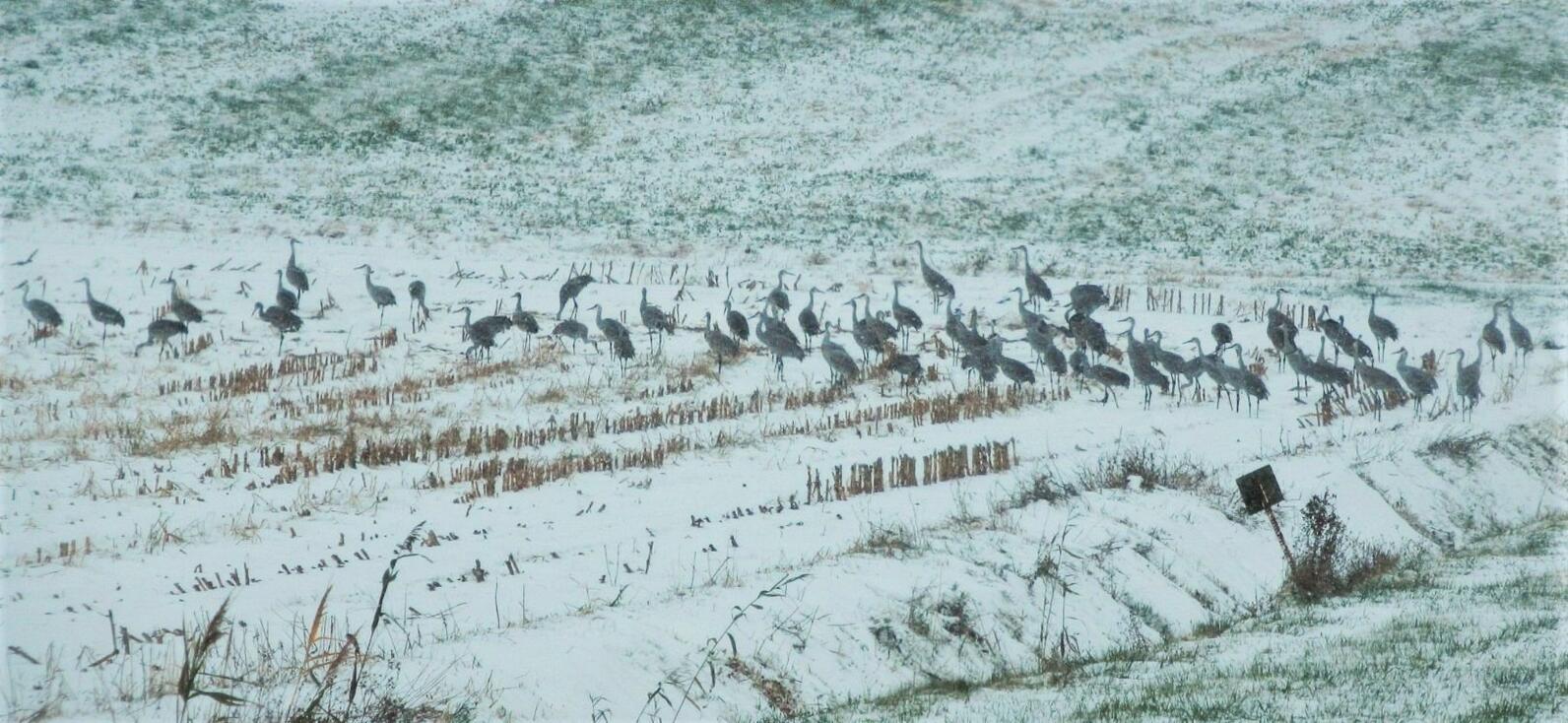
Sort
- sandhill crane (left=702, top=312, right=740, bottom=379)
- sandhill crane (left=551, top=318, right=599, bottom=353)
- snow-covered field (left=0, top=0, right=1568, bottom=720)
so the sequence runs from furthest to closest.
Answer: sandhill crane (left=551, top=318, right=599, bottom=353) < sandhill crane (left=702, top=312, right=740, bottom=379) < snow-covered field (left=0, top=0, right=1568, bottom=720)

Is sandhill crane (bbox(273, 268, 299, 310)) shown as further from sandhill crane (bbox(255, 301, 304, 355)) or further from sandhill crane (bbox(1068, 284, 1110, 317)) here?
sandhill crane (bbox(1068, 284, 1110, 317))

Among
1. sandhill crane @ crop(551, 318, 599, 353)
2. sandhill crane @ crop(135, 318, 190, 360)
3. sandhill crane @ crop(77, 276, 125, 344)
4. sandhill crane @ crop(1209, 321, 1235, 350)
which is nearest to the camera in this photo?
sandhill crane @ crop(135, 318, 190, 360)

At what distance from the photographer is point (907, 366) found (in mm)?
18688

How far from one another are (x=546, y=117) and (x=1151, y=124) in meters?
20.3

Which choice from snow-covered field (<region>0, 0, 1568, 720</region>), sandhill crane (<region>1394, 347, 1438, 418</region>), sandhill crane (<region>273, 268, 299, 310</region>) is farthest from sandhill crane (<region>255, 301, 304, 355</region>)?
sandhill crane (<region>1394, 347, 1438, 418</region>)

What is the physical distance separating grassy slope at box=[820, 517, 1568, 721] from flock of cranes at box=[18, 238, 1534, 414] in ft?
26.8

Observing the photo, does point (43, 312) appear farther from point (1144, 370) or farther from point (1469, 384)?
point (1469, 384)

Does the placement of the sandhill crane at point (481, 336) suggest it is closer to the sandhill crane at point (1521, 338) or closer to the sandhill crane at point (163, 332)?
the sandhill crane at point (163, 332)

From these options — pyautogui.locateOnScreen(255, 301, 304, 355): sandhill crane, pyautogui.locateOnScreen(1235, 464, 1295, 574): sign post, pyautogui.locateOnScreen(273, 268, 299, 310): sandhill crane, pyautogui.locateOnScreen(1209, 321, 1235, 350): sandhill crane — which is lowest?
pyautogui.locateOnScreen(1209, 321, 1235, 350): sandhill crane

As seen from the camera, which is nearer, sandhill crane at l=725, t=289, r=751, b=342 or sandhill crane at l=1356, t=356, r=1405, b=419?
sandhill crane at l=1356, t=356, r=1405, b=419

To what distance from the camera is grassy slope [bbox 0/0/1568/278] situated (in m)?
34.8

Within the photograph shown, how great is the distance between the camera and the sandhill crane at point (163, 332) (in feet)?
64.6

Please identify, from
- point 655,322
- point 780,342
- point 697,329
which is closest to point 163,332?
point 655,322

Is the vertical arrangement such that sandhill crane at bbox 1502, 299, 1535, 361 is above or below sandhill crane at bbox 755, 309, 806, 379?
below
